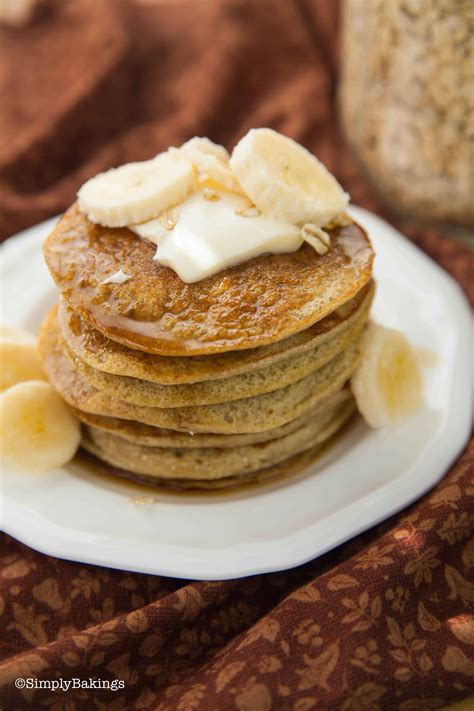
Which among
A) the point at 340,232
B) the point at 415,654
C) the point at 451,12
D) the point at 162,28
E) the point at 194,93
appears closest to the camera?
A: the point at 415,654

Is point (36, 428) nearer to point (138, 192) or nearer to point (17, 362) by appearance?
point (17, 362)

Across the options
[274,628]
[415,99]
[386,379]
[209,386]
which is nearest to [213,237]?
[209,386]

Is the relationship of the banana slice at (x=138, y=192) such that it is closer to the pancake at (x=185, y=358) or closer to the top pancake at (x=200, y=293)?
the top pancake at (x=200, y=293)

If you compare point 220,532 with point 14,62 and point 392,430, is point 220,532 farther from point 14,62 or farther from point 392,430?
point 14,62

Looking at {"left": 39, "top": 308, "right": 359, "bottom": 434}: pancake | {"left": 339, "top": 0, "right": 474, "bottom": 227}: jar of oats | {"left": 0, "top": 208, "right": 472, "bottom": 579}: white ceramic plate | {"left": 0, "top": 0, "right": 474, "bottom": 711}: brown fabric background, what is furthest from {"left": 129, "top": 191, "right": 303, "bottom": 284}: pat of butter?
{"left": 339, "top": 0, "right": 474, "bottom": 227}: jar of oats

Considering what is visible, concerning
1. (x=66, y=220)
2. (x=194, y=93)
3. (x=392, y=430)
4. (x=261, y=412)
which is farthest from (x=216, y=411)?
(x=194, y=93)

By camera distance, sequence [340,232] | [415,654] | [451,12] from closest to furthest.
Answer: [415,654], [340,232], [451,12]

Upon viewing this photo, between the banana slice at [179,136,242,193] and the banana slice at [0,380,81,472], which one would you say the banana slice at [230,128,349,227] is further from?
the banana slice at [0,380,81,472]
